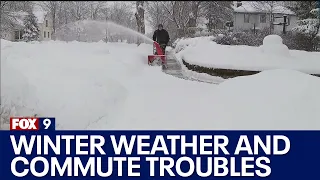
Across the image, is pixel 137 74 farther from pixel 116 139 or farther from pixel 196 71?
pixel 116 139

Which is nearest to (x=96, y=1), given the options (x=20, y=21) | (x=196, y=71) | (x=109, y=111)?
(x=20, y=21)

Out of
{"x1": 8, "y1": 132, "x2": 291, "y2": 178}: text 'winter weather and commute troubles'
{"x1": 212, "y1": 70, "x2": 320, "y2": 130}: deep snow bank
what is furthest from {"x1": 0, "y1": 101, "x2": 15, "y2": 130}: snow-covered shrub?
{"x1": 212, "y1": 70, "x2": 320, "y2": 130}: deep snow bank

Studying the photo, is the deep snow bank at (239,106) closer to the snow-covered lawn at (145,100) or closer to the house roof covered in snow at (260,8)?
the snow-covered lawn at (145,100)

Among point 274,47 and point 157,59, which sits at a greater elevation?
point 274,47

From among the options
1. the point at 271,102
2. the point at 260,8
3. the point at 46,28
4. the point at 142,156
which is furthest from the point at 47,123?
the point at 46,28

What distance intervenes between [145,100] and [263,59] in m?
4.82

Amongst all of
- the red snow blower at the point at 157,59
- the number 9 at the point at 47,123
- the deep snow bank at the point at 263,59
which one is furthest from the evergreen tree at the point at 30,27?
the number 9 at the point at 47,123

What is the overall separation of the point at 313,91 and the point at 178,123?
2.41 metres

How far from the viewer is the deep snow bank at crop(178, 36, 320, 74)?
10531 mm

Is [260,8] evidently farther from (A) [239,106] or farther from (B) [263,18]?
(A) [239,106]

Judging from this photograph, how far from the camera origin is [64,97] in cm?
616

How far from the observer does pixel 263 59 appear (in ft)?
36.7

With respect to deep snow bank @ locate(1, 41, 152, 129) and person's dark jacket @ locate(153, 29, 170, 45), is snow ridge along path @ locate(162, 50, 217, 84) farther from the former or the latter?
deep snow bank @ locate(1, 41, 152, 129)

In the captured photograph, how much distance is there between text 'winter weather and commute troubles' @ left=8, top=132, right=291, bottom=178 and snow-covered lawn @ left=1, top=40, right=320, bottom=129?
59 centimetres
